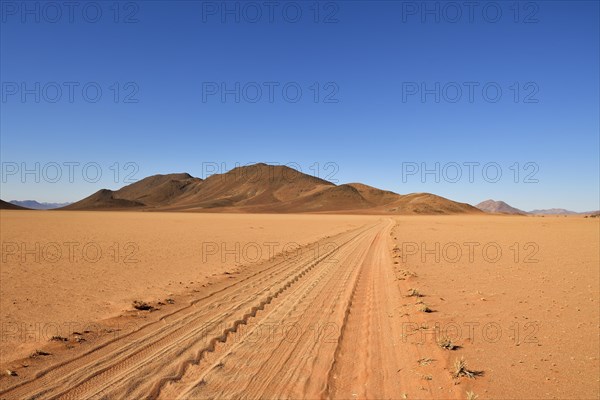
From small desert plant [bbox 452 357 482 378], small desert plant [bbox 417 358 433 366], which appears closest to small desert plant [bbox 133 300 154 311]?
small desert plant [bbox 417 358 433 366]

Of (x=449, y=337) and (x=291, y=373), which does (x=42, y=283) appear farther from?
Result: (x=449, y=337)

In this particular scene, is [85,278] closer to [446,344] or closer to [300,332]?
[300,332]

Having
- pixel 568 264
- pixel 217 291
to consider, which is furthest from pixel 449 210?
pixel 217 291

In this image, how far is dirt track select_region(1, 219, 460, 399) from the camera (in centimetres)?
443

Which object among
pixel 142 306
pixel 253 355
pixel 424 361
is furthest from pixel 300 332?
pixel 142 306

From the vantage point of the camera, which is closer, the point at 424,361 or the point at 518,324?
the point at 424,361

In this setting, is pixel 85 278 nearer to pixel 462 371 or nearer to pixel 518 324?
pixel 462 371

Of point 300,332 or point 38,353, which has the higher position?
point 300,332

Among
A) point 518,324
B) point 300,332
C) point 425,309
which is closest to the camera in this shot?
point 300,332

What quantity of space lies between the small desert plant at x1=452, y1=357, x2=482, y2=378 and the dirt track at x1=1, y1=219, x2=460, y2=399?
1.95ft

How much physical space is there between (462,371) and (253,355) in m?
2.92

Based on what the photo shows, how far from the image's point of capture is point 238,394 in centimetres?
429

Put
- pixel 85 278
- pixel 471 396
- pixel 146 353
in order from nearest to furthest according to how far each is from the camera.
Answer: pixel 471 396, pixel 146 353, pixel 85 278

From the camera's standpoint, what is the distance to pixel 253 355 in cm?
540
